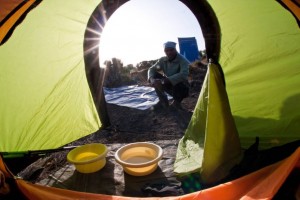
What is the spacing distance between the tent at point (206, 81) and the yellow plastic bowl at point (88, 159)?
34 cm

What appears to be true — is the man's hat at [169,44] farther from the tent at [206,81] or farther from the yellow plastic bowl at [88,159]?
the yellow plastic bowl at [88,159]

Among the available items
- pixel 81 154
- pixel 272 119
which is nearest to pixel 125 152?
pixel 81 154

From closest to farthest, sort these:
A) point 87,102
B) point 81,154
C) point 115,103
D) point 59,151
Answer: point 81,154 → point 59,151 → point 87,102 → point 115,103

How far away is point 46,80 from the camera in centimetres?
205

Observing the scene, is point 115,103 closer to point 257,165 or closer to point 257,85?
point 257,85

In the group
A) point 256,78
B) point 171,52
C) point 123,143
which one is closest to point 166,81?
point 171,52

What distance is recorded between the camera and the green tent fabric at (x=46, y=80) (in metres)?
1.81

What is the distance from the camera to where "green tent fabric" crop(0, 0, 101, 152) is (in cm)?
181

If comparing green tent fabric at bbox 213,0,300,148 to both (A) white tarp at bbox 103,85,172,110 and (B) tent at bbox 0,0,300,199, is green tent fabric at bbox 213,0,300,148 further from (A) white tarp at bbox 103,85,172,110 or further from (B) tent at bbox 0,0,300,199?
(A) white tarp at bbox 103,85,172,110

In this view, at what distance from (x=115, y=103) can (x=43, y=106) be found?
2.15 metres

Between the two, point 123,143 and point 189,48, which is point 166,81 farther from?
point 189,48

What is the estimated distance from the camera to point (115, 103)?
419 centimetres

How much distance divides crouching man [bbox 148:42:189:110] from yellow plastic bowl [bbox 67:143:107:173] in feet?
5.65

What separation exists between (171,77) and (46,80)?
1.81 meters
